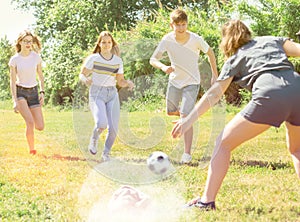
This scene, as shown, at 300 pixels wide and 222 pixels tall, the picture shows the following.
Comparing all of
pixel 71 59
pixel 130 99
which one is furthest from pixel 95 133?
pixel 71 59

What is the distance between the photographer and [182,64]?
260 inches

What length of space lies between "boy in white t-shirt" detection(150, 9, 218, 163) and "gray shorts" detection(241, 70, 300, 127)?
221 cm

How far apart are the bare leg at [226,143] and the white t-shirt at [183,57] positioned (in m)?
2.31

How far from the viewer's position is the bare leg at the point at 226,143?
4266 millimetres

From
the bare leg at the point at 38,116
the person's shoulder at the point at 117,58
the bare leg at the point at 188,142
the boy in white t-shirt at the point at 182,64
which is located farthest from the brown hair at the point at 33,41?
the bare leg at the point at 188,142

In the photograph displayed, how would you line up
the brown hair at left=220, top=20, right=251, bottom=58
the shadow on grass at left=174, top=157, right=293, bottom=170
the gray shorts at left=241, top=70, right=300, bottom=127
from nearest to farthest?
the gray shorts at left=241, top=70, right=300, bottom=127 < the brown hair at left=220, top=20, right=251, bottom=58 < the shadow on grass at left=174, top=157, right=293, bottom=170

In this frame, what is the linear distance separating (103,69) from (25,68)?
4.62 ft

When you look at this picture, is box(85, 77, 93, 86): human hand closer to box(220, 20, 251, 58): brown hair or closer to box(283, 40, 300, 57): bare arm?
box(220, 20, 251, 58): brown hair

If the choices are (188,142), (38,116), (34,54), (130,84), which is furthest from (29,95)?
(188,142)

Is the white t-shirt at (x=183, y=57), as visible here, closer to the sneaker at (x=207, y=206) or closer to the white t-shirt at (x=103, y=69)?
the white t-shirt at (x=103, y=69)

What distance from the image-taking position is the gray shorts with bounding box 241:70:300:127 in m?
4.16

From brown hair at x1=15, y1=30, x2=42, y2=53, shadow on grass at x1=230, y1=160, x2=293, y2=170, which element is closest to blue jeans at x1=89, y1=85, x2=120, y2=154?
brown hair at x1=15, y1=30, x2=42, y2=53

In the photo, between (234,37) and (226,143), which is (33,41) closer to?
(234,37)

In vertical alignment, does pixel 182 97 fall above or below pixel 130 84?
below
